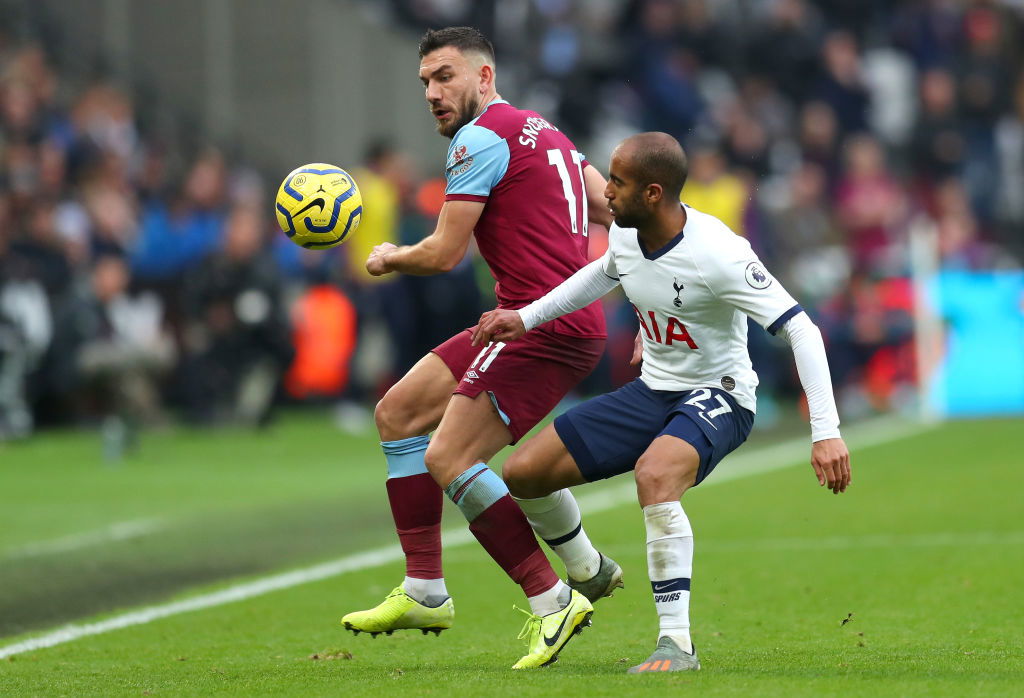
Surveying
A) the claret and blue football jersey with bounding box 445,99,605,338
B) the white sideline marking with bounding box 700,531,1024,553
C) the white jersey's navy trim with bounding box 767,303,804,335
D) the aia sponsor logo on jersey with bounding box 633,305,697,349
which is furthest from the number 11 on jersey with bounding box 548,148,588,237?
the white sideline marking with bounding box 700,531,1024,553

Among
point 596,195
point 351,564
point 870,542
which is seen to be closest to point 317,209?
point 596,195

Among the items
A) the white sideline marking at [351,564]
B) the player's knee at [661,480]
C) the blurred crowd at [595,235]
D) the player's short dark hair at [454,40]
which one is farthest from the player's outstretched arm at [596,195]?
the blurred crowd at [595,235]

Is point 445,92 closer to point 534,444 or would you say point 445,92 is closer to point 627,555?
point 534,444

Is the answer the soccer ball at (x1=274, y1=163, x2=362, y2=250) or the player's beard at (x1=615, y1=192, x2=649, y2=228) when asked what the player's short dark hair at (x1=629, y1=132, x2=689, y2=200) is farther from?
the soccer ball at (x1=274, y1=163, x2=362, y2=250)

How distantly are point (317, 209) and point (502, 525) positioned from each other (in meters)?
1.50

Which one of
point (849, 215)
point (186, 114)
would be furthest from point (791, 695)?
point (186, 114)

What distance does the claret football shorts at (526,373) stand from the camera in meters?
6.62

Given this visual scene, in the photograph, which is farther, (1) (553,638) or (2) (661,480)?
(1) (553,638)

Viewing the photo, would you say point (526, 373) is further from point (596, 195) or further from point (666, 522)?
point (666, 522)

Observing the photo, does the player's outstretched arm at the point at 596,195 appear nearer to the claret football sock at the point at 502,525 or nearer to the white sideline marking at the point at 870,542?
the claret football sock at the point at 502,525

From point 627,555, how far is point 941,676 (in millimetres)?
3930

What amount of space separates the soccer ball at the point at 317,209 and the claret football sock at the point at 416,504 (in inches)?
34.9

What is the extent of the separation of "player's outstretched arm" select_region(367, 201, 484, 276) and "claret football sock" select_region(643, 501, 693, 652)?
1.30 metres

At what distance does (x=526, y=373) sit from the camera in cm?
670
